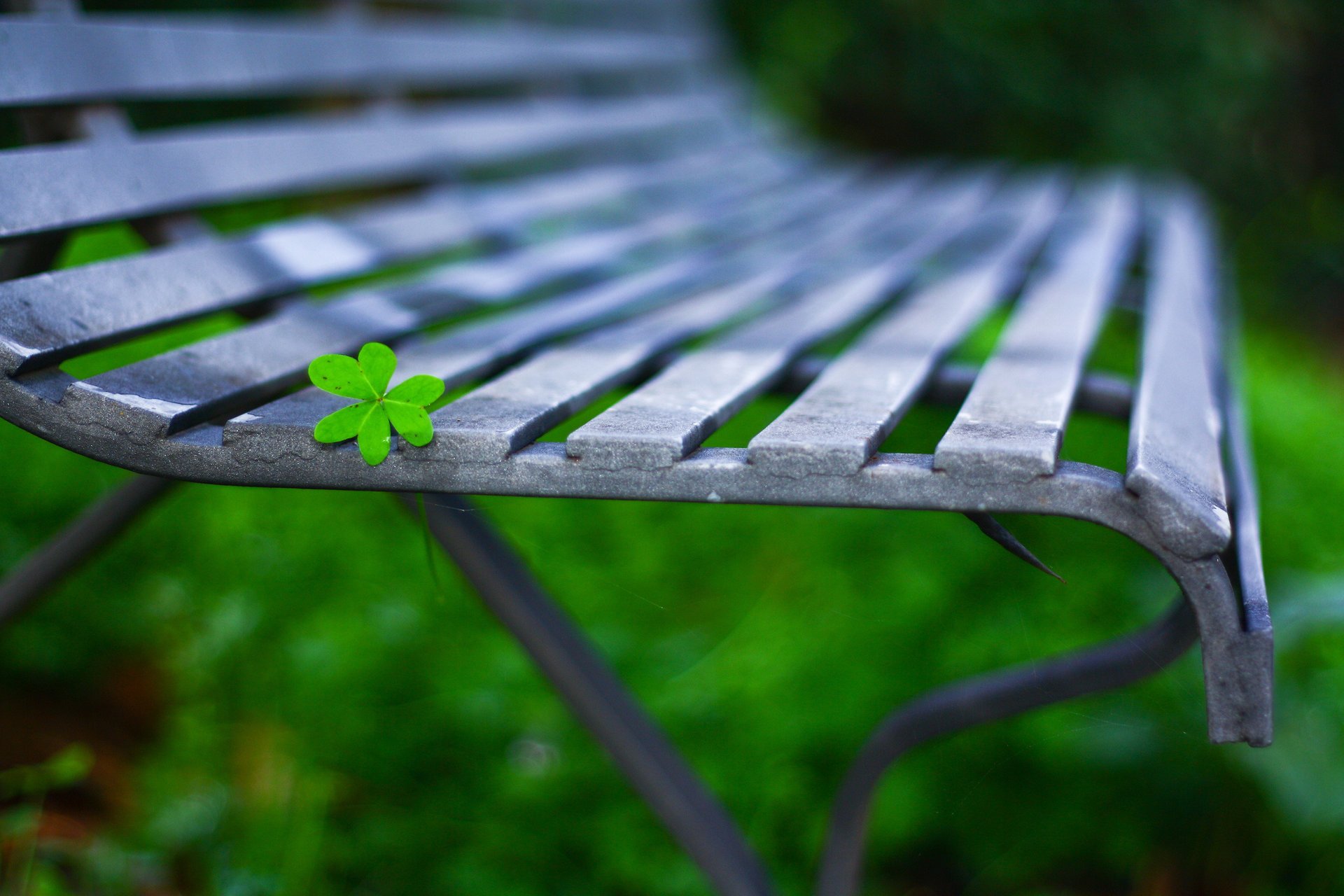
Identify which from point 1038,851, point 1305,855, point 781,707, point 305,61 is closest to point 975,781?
point 1038,851

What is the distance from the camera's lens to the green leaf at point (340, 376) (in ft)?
2.62

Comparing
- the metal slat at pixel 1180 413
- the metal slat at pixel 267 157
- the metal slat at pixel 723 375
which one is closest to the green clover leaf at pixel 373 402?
the metal slat at pixel 723 375

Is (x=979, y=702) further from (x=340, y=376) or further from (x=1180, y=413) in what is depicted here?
(x=340, y=376)

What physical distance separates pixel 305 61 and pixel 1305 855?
1923 mm

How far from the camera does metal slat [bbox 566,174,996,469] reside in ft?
2.46

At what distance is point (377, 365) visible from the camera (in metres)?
0.81

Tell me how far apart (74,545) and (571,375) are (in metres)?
0.60

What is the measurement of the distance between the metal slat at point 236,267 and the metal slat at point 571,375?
312mm

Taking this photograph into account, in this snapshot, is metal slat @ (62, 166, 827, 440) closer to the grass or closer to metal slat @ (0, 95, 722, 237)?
metal slat @ (0, 95, 722, 237)

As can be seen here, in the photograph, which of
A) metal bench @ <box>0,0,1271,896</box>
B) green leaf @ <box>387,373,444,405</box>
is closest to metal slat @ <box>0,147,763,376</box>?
metal bench @ <box>0,0,1271,896</box>

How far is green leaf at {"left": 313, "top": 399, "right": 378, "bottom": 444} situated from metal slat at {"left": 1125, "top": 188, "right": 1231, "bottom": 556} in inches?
20.8

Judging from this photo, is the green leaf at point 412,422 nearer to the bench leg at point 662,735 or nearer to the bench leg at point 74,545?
the bench leg at point 662,735

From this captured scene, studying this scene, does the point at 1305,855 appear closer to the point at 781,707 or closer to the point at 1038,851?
the point at 1038,851

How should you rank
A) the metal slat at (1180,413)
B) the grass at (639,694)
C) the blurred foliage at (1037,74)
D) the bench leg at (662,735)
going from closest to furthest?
the metal slat at (1180,413), the bench leg at (662,735), the grass at (639,694), the blurred foliage at (1037,74)
